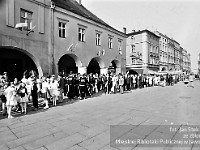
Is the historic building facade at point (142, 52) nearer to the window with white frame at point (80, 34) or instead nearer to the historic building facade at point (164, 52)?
the historic building facade at point (164, 52)

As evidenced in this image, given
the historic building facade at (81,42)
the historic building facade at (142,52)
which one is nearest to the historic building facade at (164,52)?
the historic building facade at (142,52)

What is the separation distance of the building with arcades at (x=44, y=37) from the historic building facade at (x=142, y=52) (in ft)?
69.5

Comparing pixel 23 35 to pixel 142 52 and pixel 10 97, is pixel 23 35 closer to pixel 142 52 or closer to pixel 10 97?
pixel 10 97

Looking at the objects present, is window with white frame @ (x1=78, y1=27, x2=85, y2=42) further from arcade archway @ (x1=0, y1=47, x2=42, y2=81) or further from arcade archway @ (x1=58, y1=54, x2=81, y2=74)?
arcade archway @ (x1=0, y1=47, x2=42, y2=81)

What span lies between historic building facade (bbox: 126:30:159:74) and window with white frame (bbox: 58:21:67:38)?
26.1 metres

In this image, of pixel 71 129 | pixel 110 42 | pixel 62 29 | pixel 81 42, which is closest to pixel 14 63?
pixel 62 29

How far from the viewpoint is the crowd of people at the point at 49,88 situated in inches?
276

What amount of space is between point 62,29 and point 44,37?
7.96 ft

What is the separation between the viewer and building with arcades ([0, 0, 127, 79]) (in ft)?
38.4

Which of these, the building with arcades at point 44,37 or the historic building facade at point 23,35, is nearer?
the historic building facade at point 23,35

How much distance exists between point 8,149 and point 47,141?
92cm

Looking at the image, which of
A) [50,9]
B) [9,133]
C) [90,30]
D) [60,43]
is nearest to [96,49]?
[90,30]

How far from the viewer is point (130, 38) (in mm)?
42781

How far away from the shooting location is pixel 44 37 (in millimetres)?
13789
